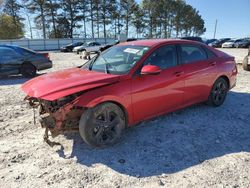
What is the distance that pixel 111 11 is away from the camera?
5719 cm

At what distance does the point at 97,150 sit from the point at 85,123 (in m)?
0.49

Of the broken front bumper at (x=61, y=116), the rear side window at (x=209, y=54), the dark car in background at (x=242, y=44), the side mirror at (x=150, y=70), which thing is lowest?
the dark car in background at (x=242, y=44)

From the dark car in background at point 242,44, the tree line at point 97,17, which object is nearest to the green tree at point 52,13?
the tree line at point 97,17

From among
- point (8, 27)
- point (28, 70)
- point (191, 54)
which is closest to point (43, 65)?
point (28, 70)

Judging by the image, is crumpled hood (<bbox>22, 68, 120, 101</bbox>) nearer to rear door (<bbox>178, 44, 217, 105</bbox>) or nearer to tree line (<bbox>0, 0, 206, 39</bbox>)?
rear door (<bbox>178, 44, 217, 105</bbox>)

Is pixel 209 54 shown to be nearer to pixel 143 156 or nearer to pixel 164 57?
pixel 164 57

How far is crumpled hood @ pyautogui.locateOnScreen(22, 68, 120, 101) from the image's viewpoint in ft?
12.1

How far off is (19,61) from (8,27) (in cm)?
4426

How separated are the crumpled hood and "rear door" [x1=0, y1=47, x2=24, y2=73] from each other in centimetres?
661

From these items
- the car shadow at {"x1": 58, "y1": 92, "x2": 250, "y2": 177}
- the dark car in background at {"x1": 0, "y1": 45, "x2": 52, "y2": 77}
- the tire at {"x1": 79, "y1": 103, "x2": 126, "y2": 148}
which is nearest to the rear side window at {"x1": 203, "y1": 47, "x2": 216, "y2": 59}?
the car shadow at {"x1": 58, "y1": 92, "x2": 250, "y2": 177}

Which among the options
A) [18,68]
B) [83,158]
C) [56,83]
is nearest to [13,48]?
[18,68]

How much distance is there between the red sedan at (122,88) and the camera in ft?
12.3

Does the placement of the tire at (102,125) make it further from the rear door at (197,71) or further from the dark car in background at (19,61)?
the dark car in background at (19,61)

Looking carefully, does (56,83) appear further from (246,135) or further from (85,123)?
(246,135)
